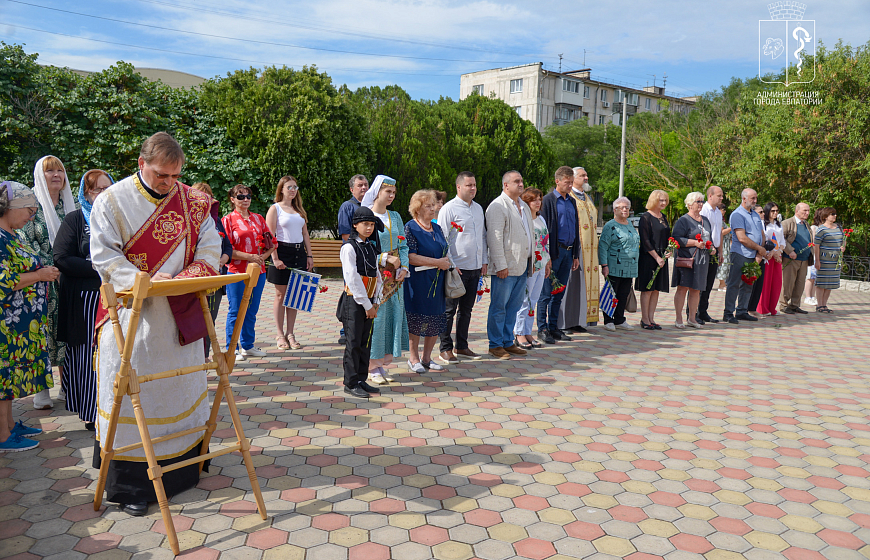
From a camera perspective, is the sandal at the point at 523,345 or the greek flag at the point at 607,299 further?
the greek flag at the point at 607,299

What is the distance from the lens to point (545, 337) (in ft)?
27.8

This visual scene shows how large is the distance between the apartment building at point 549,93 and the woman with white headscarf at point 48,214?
56764 millimetres

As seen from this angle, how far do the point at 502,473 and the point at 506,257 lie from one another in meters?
3.58

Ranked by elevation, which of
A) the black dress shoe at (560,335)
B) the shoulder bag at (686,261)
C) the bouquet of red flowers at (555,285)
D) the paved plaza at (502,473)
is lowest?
the paved plaza at (502,473)

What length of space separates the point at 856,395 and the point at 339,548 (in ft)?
18.6

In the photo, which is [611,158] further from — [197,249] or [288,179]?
[197,249]

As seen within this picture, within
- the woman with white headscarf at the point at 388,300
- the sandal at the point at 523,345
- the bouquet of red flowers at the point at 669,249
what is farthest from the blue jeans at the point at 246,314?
the bouquet of red flowers at the point at 669,249

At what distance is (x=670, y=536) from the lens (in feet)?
10.8

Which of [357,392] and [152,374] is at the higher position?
[152,374]

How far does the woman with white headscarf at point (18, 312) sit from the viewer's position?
4.20m

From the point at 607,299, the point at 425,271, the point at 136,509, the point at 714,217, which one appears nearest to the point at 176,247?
the point at 136,509

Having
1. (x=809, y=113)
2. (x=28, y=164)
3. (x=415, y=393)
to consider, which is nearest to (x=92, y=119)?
(x=28, y=164)

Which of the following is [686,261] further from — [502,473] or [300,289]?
[502,473]

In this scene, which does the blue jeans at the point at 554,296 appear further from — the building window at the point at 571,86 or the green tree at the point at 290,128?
the building window at the point at 571,86
